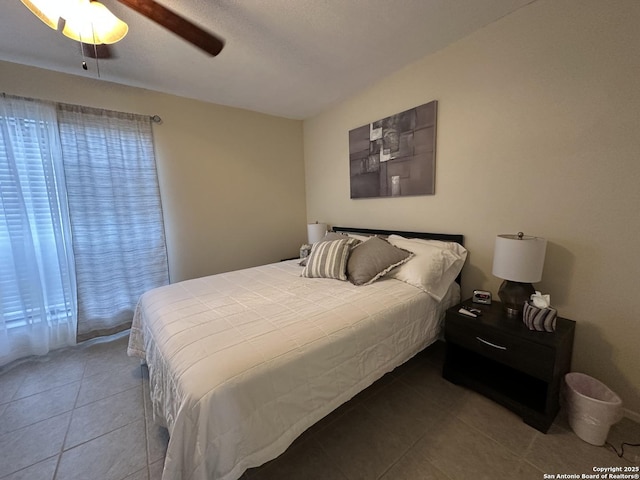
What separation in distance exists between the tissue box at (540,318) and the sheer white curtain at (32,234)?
360cm

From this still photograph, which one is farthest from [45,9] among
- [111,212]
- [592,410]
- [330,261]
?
[592,410]

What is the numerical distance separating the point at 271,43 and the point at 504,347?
2574 mm

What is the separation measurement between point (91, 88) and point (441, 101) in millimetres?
3129

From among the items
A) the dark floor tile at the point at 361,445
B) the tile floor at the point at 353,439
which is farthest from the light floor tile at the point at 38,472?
the dark floor tile at the point at 361,445

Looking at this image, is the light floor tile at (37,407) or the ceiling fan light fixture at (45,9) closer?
the ceiling fan light fixture at (45,9)

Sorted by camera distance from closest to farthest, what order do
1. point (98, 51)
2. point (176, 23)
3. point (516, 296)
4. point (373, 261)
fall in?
1. point (176, 23)
2. point (516, 296)
3. point (98, 51)
4. point (373, 261)

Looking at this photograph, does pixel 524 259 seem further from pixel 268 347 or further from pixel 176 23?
pixel 176 23

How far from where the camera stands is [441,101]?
206cm

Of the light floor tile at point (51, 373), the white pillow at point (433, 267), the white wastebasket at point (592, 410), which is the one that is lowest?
the light floor tile at point (51, 373)

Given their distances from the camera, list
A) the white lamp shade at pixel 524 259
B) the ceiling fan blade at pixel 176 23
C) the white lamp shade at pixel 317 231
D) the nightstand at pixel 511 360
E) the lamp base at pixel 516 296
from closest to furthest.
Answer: the ceiling fan blade at pixel 176 23 → the nightstand at pixel 511 360 → the white lamp shade at pixel 524 259 → the lamp base at pixel 516 296 → the white lamp shade at pixel 317 231

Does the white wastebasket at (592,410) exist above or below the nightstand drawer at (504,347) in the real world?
below

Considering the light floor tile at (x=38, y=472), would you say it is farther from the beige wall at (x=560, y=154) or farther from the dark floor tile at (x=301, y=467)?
the beige wall at (x=560, y=154)

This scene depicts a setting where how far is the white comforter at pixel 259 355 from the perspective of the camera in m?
0.92

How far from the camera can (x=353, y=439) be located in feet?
4.55
